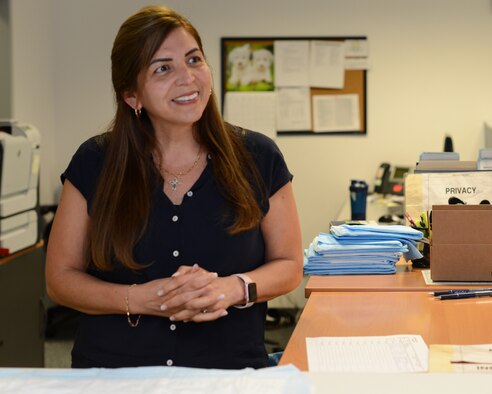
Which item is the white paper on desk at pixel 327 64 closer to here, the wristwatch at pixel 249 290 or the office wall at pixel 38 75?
the office wall at pixel 38 75

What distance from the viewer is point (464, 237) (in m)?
2.43

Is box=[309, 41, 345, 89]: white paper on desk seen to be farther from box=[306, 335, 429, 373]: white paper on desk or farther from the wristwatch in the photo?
box=[306, 335, 429, 373]: white paper on desk

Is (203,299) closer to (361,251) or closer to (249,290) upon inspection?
(249,290)

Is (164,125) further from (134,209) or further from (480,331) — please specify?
(480,331)

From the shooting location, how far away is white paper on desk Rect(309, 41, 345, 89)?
18.6 feet

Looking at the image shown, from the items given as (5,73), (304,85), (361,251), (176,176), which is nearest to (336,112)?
(304,85)

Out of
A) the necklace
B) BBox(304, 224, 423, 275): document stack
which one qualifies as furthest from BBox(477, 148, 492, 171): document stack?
the necklace

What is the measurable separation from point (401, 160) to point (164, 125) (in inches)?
146

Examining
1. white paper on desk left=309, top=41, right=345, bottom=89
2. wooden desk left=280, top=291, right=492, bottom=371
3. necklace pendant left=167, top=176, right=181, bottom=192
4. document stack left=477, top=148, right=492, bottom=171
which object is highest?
white paper on desk left=309, top=41, right=345, bottom=89

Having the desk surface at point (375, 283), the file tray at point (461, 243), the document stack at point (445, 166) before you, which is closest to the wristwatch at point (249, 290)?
the desk surface at point (375, 283)

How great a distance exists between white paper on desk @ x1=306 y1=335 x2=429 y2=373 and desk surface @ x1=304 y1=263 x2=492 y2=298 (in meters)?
0.55

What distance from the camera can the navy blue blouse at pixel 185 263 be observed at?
6.77 feet

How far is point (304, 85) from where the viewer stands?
5.72 m

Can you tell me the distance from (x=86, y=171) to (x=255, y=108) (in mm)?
3638
